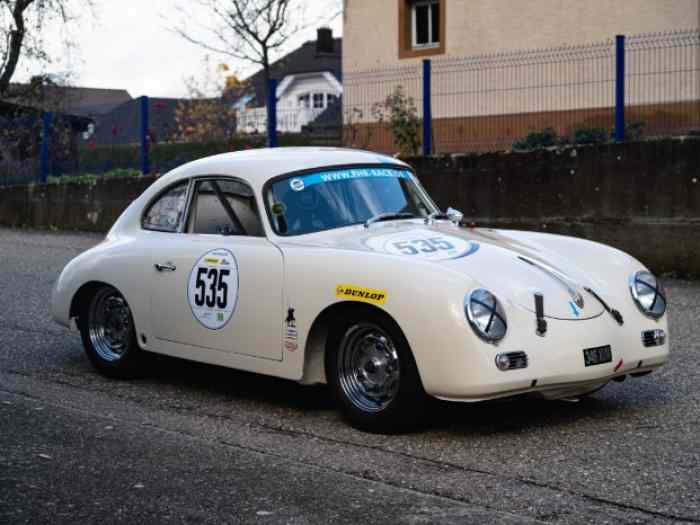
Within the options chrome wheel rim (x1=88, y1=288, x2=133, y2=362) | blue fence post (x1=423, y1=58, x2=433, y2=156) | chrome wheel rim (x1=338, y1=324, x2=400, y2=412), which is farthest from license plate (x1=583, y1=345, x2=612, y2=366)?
blue fence post (x1=423, y1=58, x2=433, y2=156)

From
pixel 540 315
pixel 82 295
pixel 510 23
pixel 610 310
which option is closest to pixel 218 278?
pixel 82 295

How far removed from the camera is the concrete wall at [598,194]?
1254 cm

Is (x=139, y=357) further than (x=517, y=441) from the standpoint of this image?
Yes

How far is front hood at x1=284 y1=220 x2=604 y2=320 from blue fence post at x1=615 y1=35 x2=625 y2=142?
22.9ft

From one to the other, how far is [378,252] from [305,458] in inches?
46.2

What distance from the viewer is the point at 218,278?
6.82 m

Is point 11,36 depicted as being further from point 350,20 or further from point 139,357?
point 139,357

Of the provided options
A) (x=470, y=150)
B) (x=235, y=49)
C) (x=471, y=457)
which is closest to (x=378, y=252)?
(x=471, y=457)

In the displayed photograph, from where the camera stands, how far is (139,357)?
7.55m

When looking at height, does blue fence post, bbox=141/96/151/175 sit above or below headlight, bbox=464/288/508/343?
above

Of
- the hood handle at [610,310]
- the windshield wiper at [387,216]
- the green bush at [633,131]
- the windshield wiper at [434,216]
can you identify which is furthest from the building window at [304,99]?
the hood handle at [610,310]

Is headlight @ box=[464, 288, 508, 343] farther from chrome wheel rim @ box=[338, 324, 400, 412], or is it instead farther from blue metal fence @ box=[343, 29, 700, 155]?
blue metal fence @ box=[343, 29, 700, 155]

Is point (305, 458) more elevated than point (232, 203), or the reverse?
point (232, 203)

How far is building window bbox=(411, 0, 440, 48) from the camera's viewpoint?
27.4 meters
